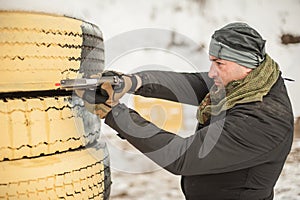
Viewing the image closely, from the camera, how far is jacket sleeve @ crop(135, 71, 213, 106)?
1.45 meters

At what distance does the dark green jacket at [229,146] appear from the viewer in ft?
3.82

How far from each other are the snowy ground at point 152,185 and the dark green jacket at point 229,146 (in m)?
1.38

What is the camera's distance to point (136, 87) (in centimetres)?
137

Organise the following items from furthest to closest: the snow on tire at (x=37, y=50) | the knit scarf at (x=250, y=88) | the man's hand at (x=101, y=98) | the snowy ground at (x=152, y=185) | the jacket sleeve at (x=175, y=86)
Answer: the snowy ground at (x=152, y=185), the jacket sleeve at (x=175, y=86), the knit scarf at (x=250, y=88), the man's hand at (x=101, y=98), the snow on tire at (x=37, y=50)

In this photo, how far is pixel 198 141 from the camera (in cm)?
118

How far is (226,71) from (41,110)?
581mm

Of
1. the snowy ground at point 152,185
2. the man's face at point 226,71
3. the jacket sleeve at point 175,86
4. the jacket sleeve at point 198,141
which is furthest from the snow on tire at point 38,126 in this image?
the snowy ground at point 152,185

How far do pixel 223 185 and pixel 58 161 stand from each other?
53cm

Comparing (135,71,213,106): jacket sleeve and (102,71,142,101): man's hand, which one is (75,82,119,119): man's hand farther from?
(135,71,213,106): jacket sleeve

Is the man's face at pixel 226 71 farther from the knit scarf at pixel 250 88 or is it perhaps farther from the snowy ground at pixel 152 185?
the snowy ground at pixel 152 185

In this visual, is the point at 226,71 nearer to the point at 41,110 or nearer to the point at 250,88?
the point at 250,88

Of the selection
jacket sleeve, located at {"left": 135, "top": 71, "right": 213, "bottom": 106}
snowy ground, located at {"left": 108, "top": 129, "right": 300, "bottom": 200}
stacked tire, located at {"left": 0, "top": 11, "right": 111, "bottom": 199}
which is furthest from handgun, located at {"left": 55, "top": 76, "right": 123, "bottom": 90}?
snowy ground, located at {"left": 108, "top": 129, "right": 300, "bottom": 200}

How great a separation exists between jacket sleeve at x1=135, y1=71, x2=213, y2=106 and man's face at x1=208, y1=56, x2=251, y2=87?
204 mm

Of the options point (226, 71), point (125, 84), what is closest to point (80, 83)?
point (125, 84)
